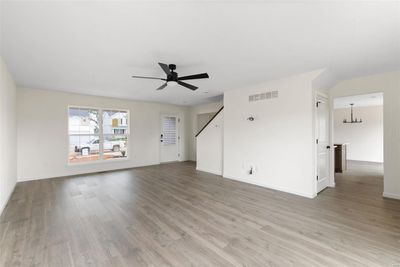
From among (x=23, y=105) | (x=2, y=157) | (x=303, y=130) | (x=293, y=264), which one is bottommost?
(x=293, y=264)

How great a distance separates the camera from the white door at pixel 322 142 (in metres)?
3.94

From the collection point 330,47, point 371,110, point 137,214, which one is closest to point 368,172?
point 371,110

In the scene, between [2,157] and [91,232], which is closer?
[91,232]

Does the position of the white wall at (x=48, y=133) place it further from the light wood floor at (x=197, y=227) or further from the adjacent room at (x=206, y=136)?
the light wood floor at (x=197, y=227)

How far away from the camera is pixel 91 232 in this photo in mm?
2369

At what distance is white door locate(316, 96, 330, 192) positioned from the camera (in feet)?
12.9

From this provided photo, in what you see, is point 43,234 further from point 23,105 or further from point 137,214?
point 23,105

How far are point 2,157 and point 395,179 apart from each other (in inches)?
284

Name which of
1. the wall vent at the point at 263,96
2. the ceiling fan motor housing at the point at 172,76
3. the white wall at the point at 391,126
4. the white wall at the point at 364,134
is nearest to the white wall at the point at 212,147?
the wall vent at the point at 263,96

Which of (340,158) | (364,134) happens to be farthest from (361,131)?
(340,158)

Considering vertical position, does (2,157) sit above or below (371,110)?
below

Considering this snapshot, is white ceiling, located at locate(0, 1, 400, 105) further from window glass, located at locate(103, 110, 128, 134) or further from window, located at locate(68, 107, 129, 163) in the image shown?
window glass, located at locate(103, 110, 128, 134)

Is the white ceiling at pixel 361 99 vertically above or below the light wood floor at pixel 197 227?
above

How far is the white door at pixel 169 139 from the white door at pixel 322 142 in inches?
215
